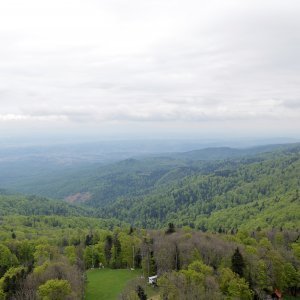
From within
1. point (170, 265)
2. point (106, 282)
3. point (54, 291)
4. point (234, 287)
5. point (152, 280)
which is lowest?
point (106, 282)

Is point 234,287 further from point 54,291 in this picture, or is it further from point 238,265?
point 54,291

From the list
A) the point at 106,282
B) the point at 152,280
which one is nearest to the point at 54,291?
the point at 152,280

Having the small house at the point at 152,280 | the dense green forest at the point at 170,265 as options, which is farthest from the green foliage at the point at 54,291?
the small house at the point at 152,280

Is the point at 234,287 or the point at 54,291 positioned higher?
the point at 54,291

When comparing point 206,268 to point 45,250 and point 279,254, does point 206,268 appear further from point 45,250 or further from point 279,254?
point 45,250

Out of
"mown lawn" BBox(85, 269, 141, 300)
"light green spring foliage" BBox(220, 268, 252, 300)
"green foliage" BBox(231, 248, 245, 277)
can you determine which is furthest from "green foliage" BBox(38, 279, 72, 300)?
"green foliage" BBox(231, 248, 245, 277)

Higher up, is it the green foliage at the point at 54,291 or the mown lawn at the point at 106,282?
the green foliage at the point at 54,291

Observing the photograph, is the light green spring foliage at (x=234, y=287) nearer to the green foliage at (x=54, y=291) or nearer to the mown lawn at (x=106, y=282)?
the mown lawn at (x=106, y=282)

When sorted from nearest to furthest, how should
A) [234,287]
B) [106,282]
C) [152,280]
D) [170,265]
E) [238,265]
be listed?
[234,287]
[238,265]
[152,280]
[170,265]
[106,282]
